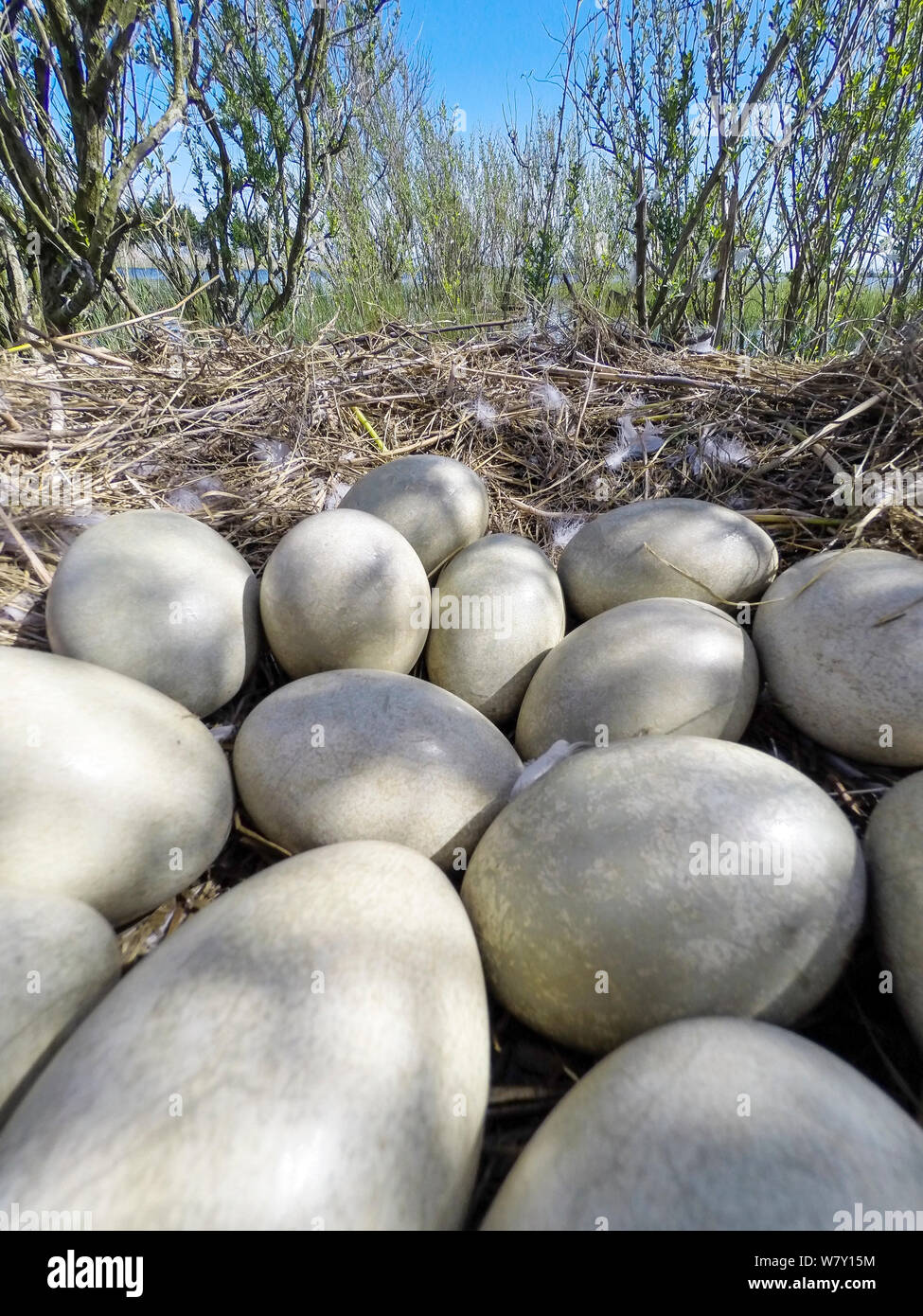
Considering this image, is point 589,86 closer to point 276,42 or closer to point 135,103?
point 276,42

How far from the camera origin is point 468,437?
96.0 inches

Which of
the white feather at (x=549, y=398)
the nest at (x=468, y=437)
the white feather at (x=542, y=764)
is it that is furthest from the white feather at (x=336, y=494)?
the white feather at (x=542, y=764)

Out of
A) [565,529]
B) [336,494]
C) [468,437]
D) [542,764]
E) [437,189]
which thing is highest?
[437,189]

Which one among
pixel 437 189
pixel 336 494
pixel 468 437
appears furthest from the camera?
pixel 437 189

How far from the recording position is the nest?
70.0 inches

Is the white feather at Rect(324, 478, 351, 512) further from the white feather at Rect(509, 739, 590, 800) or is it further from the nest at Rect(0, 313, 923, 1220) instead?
the white feather at Rect(509, 739, 590, 800)

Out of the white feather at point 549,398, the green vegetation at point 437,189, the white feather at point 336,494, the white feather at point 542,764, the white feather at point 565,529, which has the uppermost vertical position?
the green vegetation at point 437,189

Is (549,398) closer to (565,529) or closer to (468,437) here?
(468,437)

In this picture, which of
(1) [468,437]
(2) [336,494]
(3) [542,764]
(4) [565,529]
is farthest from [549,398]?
(3) [542,764]

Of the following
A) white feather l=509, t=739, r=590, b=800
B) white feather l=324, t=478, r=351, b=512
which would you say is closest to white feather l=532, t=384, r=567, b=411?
white feather l=324, t=478, r=351, b=512

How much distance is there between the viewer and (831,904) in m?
0.95

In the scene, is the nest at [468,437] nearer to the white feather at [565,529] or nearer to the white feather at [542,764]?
the white feather at [565,529]

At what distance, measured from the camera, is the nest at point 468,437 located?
1.78 m

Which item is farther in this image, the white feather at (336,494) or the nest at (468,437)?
the white feather at (336,494)
